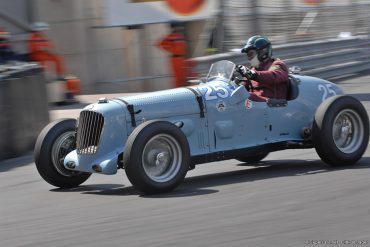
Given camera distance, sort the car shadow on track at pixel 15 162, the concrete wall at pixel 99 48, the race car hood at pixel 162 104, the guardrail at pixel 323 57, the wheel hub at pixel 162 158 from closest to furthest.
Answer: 1. the wheel hub at pixel 162 158
2. the race car hood at pixel 162 104
3. the car shadow on track at pixel 15 162
4. the guardrail at pixel 323 57
5. the concrete wall at pixel 99 48

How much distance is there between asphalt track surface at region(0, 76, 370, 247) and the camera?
5855 millimetres

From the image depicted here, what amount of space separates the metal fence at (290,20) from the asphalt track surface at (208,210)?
26.4 feet

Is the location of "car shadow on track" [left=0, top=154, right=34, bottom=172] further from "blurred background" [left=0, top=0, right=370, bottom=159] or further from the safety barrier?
"blurred background" [left=0, top=0, right=370, bottom=159]

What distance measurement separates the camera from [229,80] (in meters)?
8.59

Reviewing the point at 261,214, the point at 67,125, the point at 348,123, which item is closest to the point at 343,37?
the point at 348,123

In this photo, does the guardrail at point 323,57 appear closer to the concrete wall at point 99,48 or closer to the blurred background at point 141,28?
the blurred background at point 141,28

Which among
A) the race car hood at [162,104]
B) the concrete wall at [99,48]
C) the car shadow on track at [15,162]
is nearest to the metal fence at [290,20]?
the concrete wall at [99,48]

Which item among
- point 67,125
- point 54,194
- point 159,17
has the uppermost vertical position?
point 159,17

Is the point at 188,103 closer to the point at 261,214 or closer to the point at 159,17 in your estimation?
the point at 261,214

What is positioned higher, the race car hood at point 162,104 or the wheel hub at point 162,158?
the race car hood at point 162,104

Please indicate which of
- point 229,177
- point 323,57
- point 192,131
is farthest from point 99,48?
point 192,131

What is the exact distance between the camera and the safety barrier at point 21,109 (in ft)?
35.8

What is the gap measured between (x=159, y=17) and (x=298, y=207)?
11.4 m

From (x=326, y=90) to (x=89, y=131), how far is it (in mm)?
2864
